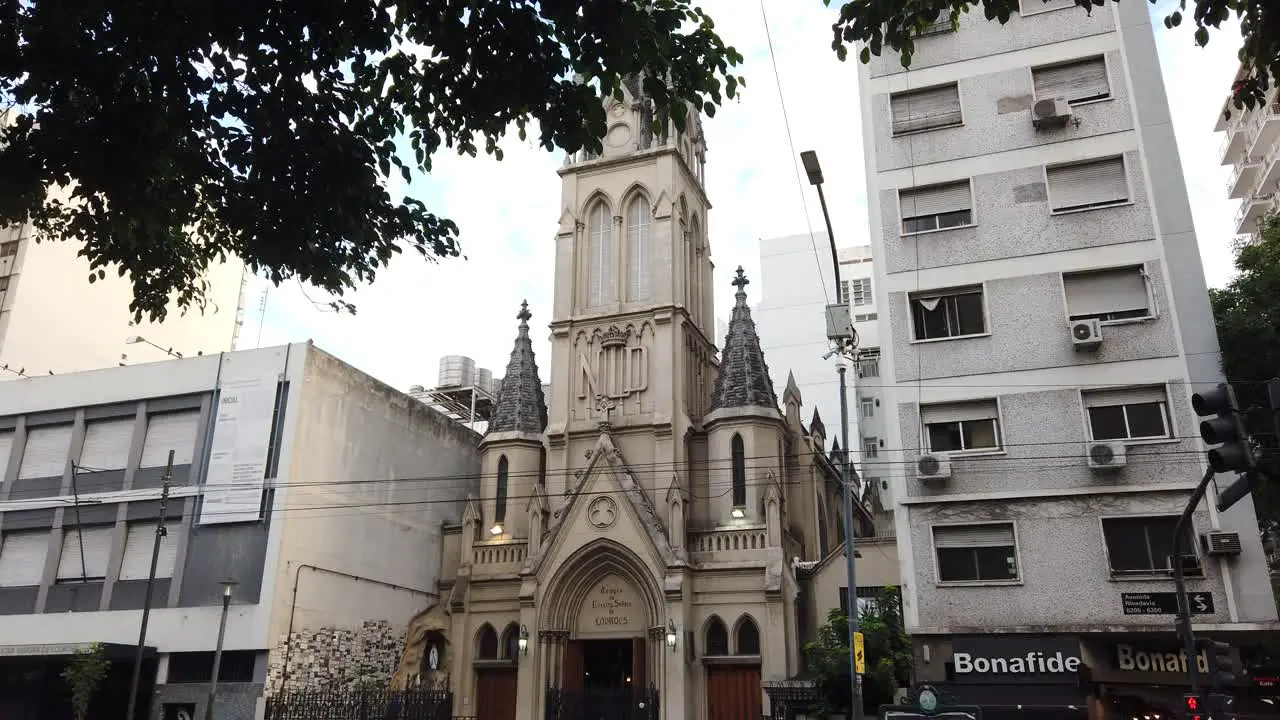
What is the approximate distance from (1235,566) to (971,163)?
10554 millimetres

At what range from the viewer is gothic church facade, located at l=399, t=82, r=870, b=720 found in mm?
Answer: 30734

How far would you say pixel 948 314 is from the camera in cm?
2372

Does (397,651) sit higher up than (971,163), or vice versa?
(971,163)

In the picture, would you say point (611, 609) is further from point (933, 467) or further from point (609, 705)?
point (933, 467)

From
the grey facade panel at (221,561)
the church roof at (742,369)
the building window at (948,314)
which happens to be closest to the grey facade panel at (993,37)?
the building window at (948,314)

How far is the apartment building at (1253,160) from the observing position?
50.5 metres

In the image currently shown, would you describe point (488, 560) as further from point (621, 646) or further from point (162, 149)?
point (162, 149)

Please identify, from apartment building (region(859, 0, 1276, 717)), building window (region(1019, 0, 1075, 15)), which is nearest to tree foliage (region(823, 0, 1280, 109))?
apartment building (region(859, 0, 1276, 717))

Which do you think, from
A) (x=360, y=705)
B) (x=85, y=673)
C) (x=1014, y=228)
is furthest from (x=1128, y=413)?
(x=85, y=673)

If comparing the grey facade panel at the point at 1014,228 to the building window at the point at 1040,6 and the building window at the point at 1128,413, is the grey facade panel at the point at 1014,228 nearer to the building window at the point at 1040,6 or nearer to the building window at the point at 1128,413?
the building window at the point at 1128,413

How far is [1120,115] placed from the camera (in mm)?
23547

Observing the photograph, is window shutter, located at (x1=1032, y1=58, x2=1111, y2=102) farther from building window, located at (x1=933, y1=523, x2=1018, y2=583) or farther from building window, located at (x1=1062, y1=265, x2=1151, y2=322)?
building window, located at (x1=933, y1=523, x2=1018, y2=583)

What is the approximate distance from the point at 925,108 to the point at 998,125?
1883 millimetres

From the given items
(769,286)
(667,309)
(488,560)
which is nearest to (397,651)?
(488,560)
